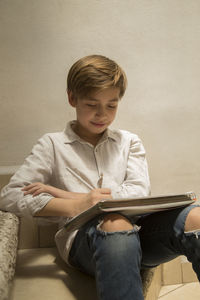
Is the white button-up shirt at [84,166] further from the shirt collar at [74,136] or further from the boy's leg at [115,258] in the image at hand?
the boy's leg at [115,258]

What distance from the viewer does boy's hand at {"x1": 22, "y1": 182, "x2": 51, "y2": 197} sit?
1040 millimetres

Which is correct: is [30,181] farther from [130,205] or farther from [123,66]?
[123,66]

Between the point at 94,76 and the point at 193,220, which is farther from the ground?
the point at 94,76

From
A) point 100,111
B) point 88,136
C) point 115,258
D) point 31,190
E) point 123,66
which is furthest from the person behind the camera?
point 123,66

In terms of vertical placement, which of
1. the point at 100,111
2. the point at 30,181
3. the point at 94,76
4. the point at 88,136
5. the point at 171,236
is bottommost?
the point at 171,236

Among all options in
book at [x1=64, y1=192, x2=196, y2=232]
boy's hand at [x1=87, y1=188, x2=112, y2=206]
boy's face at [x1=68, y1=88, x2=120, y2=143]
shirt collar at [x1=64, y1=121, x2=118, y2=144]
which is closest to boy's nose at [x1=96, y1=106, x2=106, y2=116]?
boy's face at [x1=68, y1=88, x2=120, y2=143]

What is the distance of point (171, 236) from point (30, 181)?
19.0 inches

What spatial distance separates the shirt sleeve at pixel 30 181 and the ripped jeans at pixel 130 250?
0.17 meters

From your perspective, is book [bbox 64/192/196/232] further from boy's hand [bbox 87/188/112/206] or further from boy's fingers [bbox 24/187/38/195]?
boy's fingers [bbox 24/187/38/195]

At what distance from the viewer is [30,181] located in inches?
43.5

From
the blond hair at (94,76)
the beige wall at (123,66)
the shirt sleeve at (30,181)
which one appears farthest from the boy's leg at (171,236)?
the beige wall at (123,66)

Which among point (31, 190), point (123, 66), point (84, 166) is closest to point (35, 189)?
point (31, 190)

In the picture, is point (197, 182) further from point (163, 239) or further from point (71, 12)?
point (71, 12)

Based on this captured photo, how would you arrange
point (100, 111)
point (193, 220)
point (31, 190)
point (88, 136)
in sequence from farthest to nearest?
point (88, 136) → point (100, 111) → point (31, 190) → point (193, 220)
